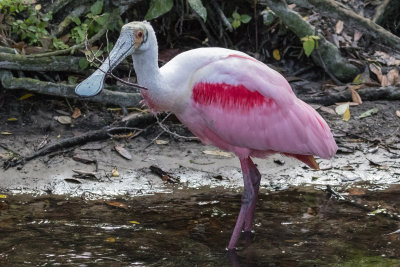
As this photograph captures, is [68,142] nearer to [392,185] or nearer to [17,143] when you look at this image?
[17,143]

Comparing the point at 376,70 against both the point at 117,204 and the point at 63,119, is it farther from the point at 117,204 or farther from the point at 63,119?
the point at 117,204

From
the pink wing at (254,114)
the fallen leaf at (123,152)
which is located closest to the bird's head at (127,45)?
the pink wing at (254,114)

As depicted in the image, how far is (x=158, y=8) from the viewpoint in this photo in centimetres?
804

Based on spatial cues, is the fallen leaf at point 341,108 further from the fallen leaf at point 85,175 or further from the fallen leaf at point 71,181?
the fallen leaf at point 71,181

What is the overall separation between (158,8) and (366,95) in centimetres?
234

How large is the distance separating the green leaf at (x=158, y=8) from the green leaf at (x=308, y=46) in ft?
4.74

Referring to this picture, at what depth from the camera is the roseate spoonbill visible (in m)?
5.52

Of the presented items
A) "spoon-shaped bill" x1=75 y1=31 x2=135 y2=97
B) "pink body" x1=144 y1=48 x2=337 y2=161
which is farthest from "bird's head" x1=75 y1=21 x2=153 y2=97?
"pink body" x1=144 y1=48 x2=337 y2=161

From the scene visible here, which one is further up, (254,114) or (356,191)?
(254,114)

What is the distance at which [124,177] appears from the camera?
6.80 metres

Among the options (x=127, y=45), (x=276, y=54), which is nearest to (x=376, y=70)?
(x=276, y=54)

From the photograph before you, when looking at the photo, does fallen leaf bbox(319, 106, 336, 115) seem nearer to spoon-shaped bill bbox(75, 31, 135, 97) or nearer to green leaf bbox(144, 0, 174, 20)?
green leaf bbox(144, 0, 174, 20)

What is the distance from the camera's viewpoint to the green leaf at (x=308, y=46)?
8.14 meters

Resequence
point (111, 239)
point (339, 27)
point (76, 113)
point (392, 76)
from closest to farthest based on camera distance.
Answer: point (111, 239) → point (76, 113) → point (392, 76) → point (339, 27)
